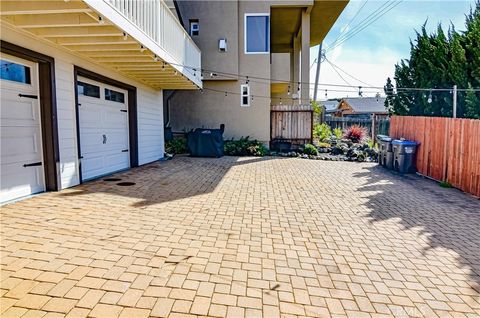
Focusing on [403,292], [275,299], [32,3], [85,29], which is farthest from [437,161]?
[32,3]

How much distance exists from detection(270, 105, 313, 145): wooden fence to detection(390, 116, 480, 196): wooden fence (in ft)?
14.9

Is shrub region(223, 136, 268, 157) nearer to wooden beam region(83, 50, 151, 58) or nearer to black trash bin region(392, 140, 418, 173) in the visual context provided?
black trash bin region(392, 140, 418, 173)

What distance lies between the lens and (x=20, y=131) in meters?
5.13

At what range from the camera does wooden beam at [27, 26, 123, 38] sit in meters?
4.98

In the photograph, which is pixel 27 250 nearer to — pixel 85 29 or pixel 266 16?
pixel 85 29

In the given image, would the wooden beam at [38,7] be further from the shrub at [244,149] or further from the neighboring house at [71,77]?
the shrub at [244,149]

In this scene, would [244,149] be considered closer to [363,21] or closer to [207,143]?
[207,143]

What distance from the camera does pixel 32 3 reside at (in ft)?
13.3

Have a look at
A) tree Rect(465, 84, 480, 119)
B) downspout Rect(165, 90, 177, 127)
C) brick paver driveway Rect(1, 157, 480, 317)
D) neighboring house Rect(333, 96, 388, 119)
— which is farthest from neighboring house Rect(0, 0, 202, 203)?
neighboring house Rect(333, 96, 388, 119)

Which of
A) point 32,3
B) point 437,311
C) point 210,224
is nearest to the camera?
point 437,311

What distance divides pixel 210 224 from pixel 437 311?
2.79 m

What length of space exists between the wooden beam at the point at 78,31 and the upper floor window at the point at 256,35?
9504 mm

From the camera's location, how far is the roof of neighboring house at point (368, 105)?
2923 cm

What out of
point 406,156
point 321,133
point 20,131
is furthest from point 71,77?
→ point 321,133
